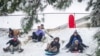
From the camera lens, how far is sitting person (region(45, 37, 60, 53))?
4.04m

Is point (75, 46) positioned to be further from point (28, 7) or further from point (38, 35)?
point (28, 7)

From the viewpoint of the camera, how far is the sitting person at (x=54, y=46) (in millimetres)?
4035

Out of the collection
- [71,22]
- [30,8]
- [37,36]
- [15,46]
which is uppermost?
[30,8]

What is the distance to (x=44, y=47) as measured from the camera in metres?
4.06

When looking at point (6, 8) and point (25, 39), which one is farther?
point (25, 39)

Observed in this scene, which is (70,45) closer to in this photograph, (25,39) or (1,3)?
(25,39)

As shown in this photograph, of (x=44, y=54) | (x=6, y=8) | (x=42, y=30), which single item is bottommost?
(x=44, y=54)

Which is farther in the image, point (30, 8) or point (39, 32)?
point (39, 32)

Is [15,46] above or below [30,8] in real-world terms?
below

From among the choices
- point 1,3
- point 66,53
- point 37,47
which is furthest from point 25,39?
point 1,3

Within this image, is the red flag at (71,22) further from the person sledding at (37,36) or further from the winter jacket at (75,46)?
the person sledding at (37,36)

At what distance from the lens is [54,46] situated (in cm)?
405

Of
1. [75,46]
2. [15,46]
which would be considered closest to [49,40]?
[75,46]

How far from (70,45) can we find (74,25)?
0.23 metres
